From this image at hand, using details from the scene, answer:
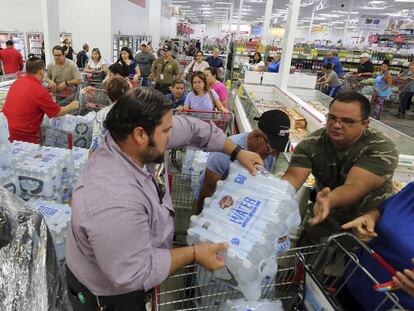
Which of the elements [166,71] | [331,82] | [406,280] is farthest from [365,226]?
[331,82]

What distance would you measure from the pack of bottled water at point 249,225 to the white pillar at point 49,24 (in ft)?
27.1

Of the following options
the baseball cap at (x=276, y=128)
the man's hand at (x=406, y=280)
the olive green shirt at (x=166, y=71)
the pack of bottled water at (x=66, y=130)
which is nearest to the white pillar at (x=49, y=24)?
the olive green shirt at (x=166, y=71)

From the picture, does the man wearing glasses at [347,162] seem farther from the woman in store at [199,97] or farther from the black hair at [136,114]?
the woman in store at [199,97]

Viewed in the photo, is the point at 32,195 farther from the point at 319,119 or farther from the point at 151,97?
the point at 319,119

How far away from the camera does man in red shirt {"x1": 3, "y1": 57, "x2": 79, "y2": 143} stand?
12.7 ft

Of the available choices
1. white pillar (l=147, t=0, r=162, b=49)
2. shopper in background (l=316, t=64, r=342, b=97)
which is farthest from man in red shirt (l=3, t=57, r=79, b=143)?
white pillar (l=147, t=0, r=162, b=49)

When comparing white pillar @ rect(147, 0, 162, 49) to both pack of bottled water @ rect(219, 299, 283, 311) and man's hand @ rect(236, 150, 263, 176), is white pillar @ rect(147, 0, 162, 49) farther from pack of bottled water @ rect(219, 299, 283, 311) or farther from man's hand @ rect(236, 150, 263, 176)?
pack of bottled water @ rect(219, 299, 283, 311)

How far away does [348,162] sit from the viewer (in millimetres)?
2021

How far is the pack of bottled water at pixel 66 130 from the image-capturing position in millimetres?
4492

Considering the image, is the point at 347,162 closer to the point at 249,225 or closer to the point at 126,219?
the point at 249,225

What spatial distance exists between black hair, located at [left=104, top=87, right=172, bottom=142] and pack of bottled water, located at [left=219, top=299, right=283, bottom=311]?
3.28ft

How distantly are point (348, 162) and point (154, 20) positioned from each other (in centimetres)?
2305

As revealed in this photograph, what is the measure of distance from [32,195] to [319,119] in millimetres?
3727

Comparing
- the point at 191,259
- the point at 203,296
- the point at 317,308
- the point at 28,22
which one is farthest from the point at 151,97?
the point at 28,22
